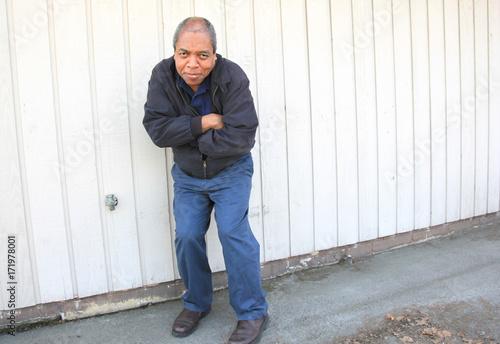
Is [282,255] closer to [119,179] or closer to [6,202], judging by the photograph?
[119,179]

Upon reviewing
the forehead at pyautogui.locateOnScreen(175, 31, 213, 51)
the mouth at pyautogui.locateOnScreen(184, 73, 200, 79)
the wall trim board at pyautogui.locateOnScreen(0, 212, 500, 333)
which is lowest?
the wall trim board at pyautogui.locateOnScreen(0, 212, 500, 333)

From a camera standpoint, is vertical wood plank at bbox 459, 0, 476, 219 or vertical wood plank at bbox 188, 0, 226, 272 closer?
vertical wood plank at bbox 188, 0, 226, 272

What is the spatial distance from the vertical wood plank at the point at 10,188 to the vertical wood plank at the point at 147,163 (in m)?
0.68

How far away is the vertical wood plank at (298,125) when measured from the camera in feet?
10.3

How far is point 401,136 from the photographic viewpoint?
12.0 feet

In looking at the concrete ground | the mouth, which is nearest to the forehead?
the mouth

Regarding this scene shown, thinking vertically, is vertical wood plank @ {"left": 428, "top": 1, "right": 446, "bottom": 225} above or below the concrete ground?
above

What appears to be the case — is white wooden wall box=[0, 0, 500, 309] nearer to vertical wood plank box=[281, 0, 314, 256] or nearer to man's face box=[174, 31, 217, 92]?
vertical wood plank box=[281, 0, 314, 256]

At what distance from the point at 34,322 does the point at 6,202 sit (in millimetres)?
779

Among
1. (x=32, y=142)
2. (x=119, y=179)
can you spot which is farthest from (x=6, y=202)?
(x=119, y=179)

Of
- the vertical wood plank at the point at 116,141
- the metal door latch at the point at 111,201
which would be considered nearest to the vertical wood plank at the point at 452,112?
the vertical wood plank at the point at 116,141

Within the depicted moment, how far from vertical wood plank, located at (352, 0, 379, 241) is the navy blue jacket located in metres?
1.37

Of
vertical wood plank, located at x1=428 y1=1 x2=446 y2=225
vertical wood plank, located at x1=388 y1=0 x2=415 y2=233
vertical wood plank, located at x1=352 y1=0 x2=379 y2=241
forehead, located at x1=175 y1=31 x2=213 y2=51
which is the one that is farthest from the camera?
vertical wood plank, located at x1=428 y1=1 x2=446 y2=225

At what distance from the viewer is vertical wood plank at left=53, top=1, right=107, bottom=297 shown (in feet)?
8.32
